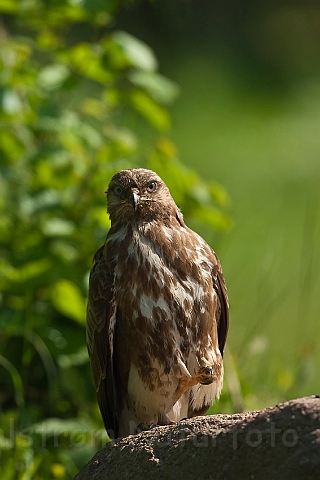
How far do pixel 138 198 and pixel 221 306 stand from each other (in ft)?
2.15

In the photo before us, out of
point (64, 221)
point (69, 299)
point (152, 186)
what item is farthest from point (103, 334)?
point (64, 221)

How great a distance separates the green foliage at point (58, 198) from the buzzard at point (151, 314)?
76cm

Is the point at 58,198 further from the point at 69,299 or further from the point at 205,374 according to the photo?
the point at 205,374

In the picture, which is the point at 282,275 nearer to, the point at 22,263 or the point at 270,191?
the point at 270,191

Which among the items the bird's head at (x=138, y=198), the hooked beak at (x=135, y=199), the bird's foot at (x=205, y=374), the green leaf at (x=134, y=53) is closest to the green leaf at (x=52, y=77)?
the green leaf at (x=134, y=53)

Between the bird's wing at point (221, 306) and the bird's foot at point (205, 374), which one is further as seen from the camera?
the bird's wing at point (221, 306)

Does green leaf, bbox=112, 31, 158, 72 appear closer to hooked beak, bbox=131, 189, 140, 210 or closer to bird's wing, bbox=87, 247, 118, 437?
hooked beak, bbox=131, 189, 140, 210

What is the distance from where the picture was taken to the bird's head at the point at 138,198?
470cm

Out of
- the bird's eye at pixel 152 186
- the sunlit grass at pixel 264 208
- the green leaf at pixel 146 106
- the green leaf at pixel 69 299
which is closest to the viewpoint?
the bird's eye at pixel 152 186

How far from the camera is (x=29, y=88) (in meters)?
5.84

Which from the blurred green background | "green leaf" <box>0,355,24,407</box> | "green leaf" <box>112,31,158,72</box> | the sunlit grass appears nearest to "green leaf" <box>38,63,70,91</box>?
the blurred green background

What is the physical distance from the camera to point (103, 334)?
14.9 ft

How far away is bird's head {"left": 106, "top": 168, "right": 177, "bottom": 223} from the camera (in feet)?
15.4

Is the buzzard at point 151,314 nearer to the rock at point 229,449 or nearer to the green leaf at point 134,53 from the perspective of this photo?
the rock at point 229,449
